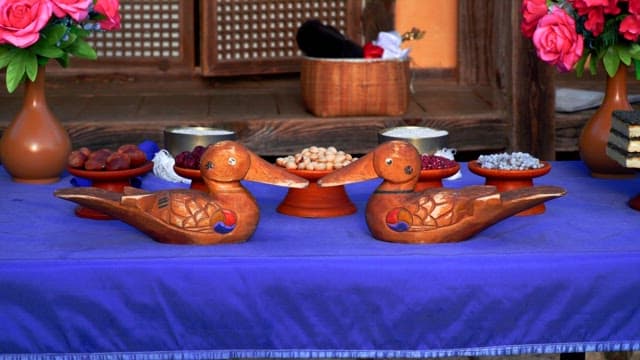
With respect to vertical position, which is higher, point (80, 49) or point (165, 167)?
point (80, 49)

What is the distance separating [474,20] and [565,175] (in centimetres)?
193

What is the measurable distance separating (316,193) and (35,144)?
2.35 feet

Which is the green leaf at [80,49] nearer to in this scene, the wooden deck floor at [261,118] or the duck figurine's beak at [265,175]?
the duck figurine's beak at [265,175]

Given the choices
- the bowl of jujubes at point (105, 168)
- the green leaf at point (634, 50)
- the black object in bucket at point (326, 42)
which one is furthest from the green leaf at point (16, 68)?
the black object in bucket at point (326, 42)

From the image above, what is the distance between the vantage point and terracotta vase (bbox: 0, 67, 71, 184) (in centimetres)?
261

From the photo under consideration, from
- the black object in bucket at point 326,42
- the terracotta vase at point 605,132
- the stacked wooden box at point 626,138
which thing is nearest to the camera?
the stacked wooden box at point 626,138

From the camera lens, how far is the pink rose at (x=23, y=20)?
2.38m

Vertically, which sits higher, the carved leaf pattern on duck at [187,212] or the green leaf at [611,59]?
the green leaf at [611,59]

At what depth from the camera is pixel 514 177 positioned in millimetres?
2309

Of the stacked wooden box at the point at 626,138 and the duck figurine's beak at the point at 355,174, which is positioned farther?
the stacked wooden box at the point at 626,138

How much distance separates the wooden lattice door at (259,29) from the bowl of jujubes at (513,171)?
2.29 meters

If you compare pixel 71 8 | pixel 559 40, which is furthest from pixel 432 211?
pixel 71 8

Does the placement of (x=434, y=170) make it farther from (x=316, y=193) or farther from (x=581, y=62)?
(x=581, y=62)

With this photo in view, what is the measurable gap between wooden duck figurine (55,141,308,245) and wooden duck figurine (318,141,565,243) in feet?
0.45
